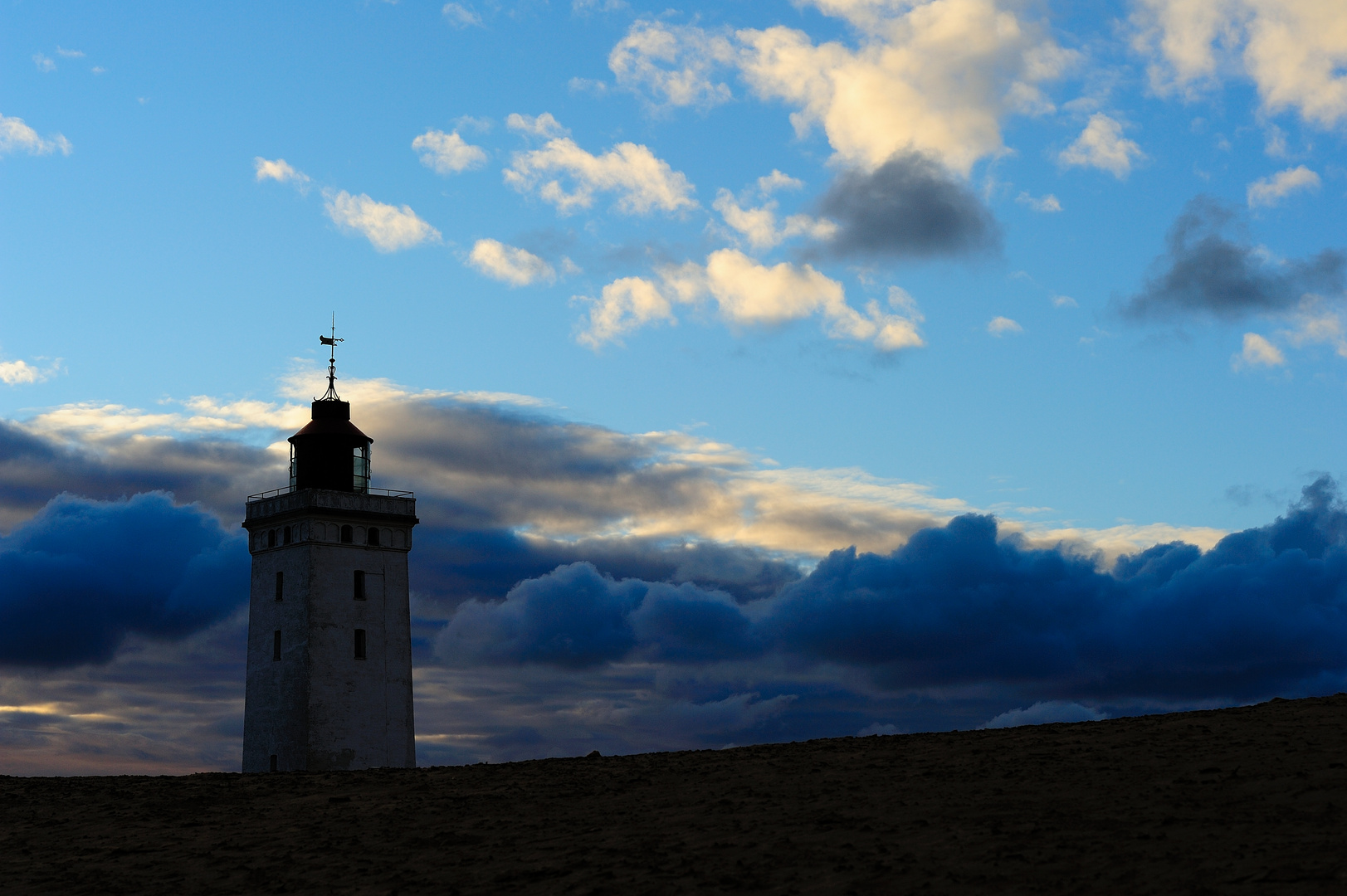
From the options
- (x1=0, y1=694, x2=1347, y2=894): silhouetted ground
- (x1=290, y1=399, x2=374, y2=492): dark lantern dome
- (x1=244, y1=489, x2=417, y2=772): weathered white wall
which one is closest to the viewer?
(x1=0, y1=694, x2=1347, y2=894): silhouetted ground

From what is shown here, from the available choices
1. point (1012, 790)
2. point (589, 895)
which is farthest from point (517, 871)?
point (1012, 790)

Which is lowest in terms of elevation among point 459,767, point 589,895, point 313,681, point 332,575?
point 589,895

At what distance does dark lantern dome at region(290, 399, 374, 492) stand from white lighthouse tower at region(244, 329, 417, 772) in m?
0.05

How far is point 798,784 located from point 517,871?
715 centimetres

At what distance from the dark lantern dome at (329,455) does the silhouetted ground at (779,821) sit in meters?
23.9

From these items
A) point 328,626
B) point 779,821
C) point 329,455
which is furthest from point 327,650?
point 779,821

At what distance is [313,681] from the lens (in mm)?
54031

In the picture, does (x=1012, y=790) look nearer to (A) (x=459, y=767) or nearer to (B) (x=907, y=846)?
(B) (x=907, y=846)

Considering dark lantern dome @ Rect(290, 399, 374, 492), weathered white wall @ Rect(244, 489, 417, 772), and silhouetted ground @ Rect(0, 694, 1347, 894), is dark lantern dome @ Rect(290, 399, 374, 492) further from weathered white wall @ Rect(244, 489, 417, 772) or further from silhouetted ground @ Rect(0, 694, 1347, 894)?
silhouetted ground @ Rect(0, 694, 1347, 894)

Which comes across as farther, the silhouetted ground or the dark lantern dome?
the dark lantern dome

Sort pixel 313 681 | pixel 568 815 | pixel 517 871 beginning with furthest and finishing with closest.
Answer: pixel 313 681, pixel 568 815, pixel 517 871

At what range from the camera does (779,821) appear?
2561cm

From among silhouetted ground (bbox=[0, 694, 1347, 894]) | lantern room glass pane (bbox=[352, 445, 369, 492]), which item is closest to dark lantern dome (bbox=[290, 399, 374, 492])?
lantern room glass pane (bbox=[352, 445, 369, 492])

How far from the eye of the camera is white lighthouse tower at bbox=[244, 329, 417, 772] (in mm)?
54219
